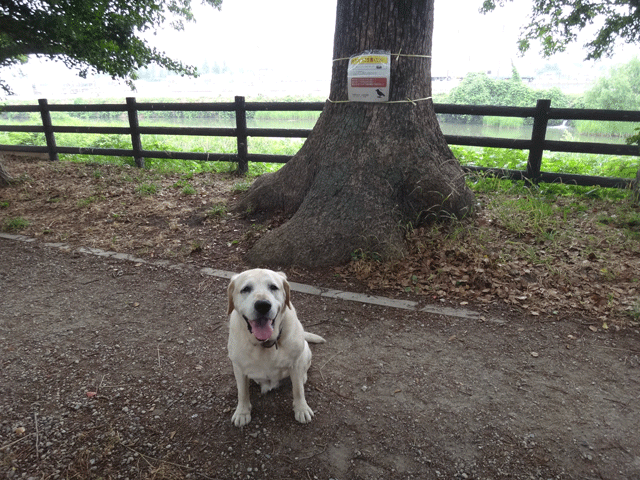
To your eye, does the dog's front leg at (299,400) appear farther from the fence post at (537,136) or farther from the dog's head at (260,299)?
the fence post at (537,136)

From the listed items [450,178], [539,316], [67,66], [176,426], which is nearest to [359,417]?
[176,426]

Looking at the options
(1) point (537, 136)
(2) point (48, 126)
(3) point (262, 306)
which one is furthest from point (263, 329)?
(2) point (48, 126)

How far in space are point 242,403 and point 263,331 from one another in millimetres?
578

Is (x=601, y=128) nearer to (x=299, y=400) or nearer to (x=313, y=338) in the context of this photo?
(x=313, y=338)

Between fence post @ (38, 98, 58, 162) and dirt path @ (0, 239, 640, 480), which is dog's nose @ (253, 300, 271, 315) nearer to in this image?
dirt path @ (0, 239, 640, 480)

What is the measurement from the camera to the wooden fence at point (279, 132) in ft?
20.5

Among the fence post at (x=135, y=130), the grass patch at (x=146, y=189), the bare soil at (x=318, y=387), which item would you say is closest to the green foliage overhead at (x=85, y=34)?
the fence post at (x=135, y=130)

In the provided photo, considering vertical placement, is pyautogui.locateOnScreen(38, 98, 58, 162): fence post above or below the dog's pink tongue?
above

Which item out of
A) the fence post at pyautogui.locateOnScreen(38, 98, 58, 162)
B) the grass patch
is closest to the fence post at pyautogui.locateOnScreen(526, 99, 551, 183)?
the grass patch

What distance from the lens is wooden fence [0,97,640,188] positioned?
626 cm

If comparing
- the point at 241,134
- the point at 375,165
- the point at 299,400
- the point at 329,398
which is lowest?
the point at 329,398

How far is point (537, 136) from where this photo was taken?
6.51 meters

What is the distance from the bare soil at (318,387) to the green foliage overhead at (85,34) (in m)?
4.49

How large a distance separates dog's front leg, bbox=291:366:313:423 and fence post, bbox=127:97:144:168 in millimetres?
8172
